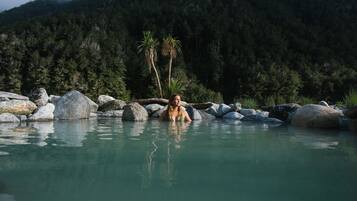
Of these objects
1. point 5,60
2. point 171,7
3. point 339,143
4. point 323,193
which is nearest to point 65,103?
point 339,143

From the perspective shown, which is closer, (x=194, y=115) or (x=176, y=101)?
(x=176, y=101)

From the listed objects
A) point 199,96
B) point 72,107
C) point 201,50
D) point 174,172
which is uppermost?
point 201,50

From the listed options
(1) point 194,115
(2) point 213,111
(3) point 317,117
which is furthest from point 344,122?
(2) point 213,111

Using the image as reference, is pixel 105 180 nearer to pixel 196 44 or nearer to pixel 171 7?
pixel 196 44

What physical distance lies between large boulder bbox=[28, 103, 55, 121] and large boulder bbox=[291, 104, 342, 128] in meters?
7.77

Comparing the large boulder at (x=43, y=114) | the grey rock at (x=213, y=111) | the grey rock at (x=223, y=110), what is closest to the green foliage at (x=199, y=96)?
the grey rock at (x=213, y=111)

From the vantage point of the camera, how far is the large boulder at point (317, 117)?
12.3 m

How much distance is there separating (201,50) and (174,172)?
48.0m

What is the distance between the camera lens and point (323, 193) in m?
3.82

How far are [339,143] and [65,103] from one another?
34.5 feet

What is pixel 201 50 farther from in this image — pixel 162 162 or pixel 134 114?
pixel 162 162

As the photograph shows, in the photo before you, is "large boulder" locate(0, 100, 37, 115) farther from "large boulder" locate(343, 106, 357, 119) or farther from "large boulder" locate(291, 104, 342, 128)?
"large boulder" locate(343, 106, 357, 119)

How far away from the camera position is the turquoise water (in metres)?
3.74

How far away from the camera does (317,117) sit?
1248 centimetres
